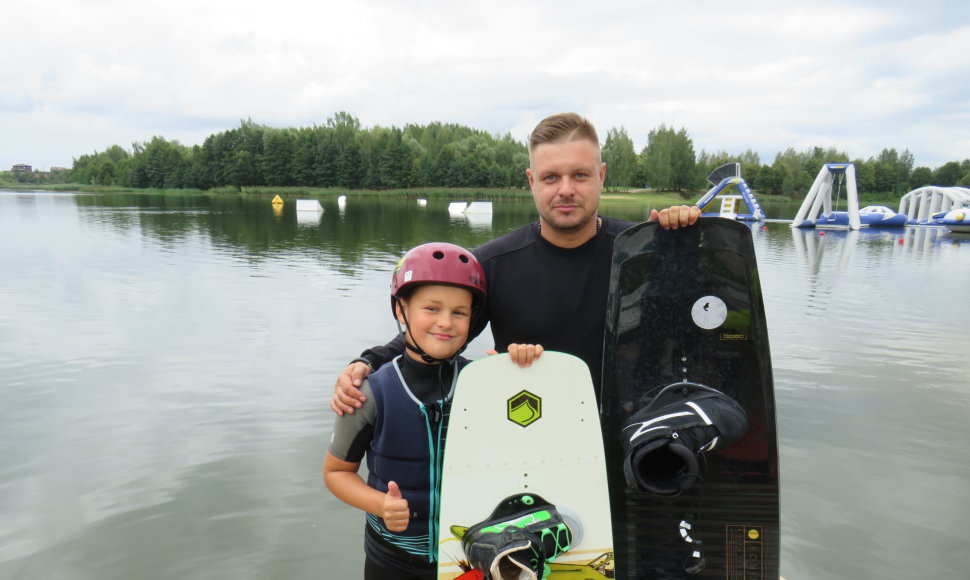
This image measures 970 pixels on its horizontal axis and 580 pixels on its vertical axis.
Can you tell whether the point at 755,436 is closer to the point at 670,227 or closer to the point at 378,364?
the point at 670,227

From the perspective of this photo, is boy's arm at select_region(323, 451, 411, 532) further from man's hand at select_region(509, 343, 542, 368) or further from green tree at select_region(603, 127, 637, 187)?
green tree at select_region(603, 127, 637, 187)

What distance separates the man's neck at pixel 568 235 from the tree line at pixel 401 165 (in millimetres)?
91038

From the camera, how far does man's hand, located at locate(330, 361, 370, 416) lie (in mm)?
2199

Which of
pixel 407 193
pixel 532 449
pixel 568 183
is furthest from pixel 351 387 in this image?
pixel 407 193

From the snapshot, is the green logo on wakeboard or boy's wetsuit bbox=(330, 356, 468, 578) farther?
the green logo on wakeboard

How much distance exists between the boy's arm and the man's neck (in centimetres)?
140

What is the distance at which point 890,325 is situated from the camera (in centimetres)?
1092

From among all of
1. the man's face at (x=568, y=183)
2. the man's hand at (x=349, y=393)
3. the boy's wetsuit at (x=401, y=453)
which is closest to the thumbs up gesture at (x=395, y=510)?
the boy's wetsuit at (x=401, y=453)

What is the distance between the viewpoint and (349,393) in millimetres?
2219

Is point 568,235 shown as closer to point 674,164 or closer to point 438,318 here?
point 438,318

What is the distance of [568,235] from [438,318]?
0.82m

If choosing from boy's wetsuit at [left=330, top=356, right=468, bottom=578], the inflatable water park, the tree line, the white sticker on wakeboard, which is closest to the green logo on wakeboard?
boy's wetsuit at [left=330, top=356, right=468, bottom=578]

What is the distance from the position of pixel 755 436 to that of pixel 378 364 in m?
1.97

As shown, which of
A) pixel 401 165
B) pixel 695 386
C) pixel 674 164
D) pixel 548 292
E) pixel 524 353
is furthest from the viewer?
pixel 674 164
